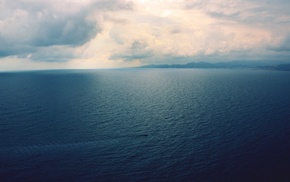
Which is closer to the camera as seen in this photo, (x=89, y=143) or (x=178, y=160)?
(x=178, y=160)

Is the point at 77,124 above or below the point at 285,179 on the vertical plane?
above

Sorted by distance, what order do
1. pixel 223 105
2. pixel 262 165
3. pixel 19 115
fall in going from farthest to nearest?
pixel 223 105
pixel 19 115
pixel 262 165

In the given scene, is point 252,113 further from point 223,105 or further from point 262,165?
point 262,165

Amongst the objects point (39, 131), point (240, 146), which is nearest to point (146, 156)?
point (240, 146)

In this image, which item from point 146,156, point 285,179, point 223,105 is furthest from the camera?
point 223,105

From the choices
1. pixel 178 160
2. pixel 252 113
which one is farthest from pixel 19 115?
pixel 252 113

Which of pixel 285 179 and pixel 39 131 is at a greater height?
pixel 39 131

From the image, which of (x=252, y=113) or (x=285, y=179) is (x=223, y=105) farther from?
(x=285, y=179)

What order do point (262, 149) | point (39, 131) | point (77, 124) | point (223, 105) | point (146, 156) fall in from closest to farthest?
point (146, 156), point (262, 149), point (39, 131), point (77, 124), point (223, 105)

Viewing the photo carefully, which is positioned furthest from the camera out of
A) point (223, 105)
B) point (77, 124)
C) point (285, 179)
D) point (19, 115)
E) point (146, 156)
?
point (223, 105)
